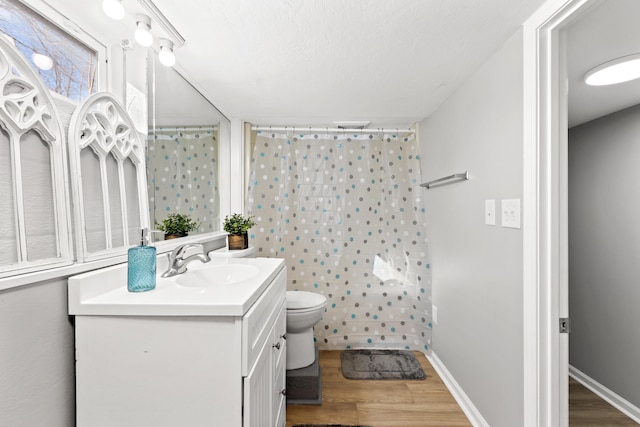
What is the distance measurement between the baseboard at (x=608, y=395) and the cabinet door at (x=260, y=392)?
92.5 inches

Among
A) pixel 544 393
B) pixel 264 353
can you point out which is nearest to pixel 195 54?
pixel 264 353

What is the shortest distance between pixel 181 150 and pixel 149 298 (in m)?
1.10

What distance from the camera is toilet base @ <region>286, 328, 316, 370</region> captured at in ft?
6.56

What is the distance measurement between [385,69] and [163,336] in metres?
1.72

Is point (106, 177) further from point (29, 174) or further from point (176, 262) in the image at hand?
point (176, 262)

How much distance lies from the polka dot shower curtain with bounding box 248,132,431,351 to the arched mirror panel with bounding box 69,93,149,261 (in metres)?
1.41

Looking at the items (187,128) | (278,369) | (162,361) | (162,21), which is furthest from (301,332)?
(162,21)

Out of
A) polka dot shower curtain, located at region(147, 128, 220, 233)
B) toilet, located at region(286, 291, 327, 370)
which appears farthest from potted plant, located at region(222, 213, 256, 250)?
toilet, located at region(286, 291, 327, 370)

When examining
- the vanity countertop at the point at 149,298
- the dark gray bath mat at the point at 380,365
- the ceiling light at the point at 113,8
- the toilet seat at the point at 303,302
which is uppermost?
the ceiling light at the point at 113,8

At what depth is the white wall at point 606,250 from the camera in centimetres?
196

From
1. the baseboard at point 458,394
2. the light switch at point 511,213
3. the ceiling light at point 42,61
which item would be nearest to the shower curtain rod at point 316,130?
the light switch at point 511,213

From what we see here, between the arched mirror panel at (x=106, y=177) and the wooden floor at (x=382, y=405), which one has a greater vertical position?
the arched mirror panel at (x=106, y=177)

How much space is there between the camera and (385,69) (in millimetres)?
1702

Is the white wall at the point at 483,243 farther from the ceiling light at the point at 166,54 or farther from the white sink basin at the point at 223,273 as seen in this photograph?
the ceiling light at the point at 166,54
